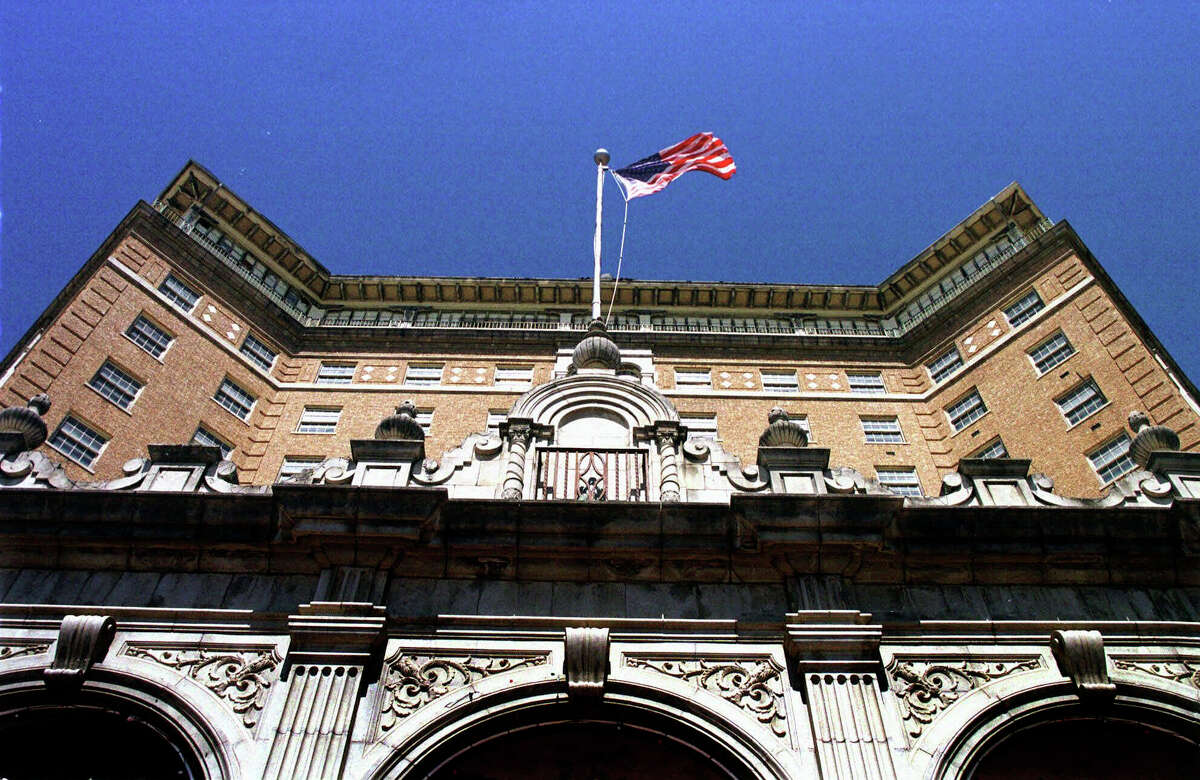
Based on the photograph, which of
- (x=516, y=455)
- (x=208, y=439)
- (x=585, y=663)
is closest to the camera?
(x=585, y=663)

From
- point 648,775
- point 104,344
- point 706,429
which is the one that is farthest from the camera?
point 706,429

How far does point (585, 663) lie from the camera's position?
11.6 m

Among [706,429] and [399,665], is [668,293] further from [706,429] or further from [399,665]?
[399,665]

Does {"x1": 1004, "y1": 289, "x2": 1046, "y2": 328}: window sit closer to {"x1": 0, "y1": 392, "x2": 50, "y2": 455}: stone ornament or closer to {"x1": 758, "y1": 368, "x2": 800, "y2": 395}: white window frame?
{"x1": 758, "y1": 368, "x2": 800, "y2": 395}: white window frame

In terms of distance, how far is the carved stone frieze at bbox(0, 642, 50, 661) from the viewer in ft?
38.4

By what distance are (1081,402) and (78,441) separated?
29184 mm

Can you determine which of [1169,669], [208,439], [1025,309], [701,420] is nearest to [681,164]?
[701,420]

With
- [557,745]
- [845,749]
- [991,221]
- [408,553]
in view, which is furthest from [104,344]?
[991,221]

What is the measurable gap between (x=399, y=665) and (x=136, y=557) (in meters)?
3.92

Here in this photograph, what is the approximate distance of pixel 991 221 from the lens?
125 ft

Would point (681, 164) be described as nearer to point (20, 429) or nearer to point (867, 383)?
point (867, 383)

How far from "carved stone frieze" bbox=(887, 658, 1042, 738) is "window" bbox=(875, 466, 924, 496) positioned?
2005 centimetres

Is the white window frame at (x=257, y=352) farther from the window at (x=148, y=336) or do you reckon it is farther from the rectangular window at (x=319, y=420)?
the window at (x=148, y=336)

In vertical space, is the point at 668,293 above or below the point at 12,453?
above
